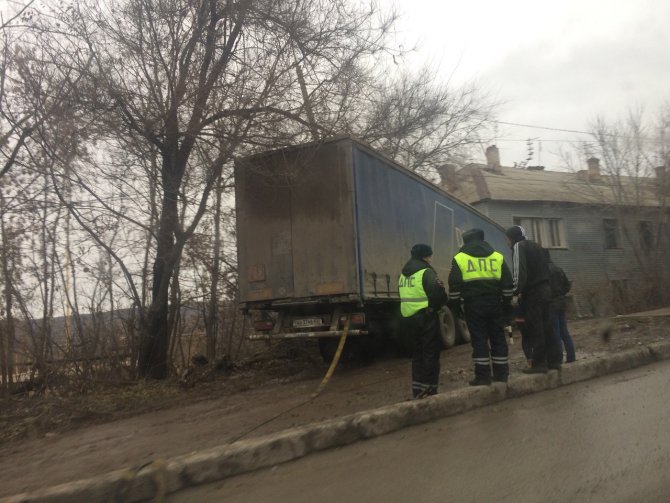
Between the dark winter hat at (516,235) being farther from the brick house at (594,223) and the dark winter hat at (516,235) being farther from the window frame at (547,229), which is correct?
the window frame at (547,229)

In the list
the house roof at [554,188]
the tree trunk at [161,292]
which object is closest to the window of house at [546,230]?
the house roof at [554,188]

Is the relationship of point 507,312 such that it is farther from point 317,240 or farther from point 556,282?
point 317,240

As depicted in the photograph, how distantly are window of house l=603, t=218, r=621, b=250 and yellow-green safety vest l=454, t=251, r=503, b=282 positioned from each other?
77.0 feet

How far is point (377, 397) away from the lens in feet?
20.7

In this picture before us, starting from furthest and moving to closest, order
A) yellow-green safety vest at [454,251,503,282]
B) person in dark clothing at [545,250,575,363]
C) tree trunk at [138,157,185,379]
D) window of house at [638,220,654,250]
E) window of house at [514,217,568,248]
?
window of house at [514,217,568,248]
window of house at [638,220,654,250]
tree trunk at [138,157,185,379]
person in dark clothing at [545,250,575,363]
yellow-green safety vest at [454,251,503,282]

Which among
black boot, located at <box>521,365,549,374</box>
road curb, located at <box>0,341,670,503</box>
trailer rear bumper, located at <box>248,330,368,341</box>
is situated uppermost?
trailer rear bumper, located at <box>248,330,368,341</box>

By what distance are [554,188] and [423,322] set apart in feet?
81.4

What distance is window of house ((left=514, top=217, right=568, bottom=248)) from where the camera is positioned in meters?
25.4

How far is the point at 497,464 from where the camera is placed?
12.3ft

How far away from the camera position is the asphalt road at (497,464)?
10.9 ft

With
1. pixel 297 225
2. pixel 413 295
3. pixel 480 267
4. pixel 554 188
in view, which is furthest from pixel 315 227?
pixel 554 188

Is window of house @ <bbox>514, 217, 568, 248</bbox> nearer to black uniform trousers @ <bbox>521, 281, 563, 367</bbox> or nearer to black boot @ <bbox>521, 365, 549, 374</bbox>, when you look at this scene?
black uniform trousers @ <bbox>521, 281, 563, 367</bbox>

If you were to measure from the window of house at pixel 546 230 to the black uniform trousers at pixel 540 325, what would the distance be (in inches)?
783

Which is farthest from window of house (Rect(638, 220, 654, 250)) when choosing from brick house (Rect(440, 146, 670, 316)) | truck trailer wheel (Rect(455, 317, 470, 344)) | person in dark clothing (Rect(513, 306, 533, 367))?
person in dark clothing (Rect(513, 306, 533, 367))
